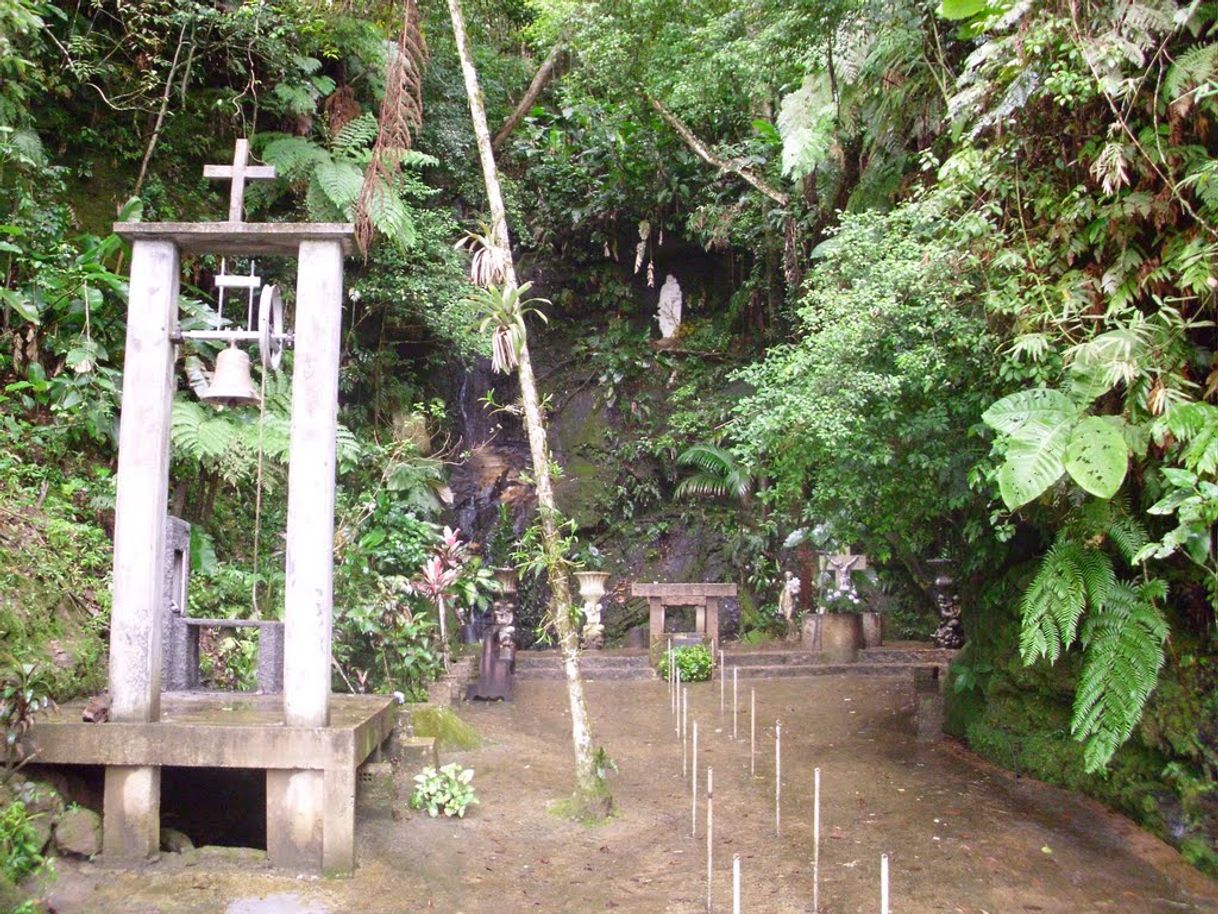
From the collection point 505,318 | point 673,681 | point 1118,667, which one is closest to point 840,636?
point 673,681

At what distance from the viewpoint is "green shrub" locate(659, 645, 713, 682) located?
13266mm

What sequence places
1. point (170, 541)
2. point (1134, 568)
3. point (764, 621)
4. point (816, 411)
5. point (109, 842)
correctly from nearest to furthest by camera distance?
1. point (109, 842)
2. point (1134, 568)
3. point (170, 541)
4. point (816, 411)
5. point (764, 621)

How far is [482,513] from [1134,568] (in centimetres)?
1276

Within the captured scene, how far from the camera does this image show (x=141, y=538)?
5.78m

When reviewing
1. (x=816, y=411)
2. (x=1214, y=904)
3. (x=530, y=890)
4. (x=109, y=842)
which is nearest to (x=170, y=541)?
(x=109, y=842)

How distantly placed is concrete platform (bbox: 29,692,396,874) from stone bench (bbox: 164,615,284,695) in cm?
114

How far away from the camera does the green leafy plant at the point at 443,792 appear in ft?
23.3

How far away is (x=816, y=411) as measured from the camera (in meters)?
8.34

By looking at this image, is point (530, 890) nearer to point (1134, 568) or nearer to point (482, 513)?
point (1134, 568)

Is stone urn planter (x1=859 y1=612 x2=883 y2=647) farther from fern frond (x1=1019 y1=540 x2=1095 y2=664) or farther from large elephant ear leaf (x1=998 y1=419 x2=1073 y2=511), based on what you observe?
large elephant ear leaf (x1=998 y1=419 x2=1073 y2=511)

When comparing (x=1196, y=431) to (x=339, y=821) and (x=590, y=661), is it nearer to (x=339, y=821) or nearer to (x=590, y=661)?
(x=339, y=821)

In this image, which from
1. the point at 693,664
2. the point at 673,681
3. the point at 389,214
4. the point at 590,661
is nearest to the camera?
the point at 389,214

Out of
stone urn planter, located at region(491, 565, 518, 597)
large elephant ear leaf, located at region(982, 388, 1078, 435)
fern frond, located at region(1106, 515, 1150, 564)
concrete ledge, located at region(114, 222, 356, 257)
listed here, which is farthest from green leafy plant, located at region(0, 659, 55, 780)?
stone urn planter, located at region(491, 565, 518, 597)

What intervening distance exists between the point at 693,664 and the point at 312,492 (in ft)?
27.5
